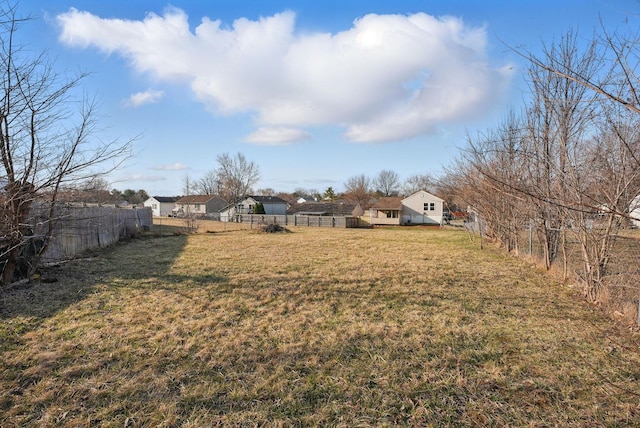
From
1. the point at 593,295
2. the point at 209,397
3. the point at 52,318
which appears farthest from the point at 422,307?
the point at 52,318

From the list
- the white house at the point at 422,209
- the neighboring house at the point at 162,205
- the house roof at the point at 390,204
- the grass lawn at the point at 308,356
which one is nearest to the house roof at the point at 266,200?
the house roof at the point at 390,204

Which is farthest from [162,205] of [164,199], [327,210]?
[327,210]

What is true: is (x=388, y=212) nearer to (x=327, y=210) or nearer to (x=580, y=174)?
(x=327, y=210)

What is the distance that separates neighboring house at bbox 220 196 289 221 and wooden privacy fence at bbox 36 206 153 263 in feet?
67.3

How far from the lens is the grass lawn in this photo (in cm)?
251

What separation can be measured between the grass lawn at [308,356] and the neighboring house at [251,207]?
30.7 m

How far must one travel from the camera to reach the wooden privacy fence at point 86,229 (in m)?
6.85

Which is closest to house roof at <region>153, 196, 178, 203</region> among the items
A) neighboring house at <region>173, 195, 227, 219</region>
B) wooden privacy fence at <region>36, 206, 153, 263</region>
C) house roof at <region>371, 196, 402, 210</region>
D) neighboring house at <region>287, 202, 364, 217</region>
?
neighboring house at <region>173, 195, 227, 219</region>

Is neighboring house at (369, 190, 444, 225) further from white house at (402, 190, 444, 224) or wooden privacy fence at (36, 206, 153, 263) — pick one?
wooden privacy fence at (36, 206, 153, 263)

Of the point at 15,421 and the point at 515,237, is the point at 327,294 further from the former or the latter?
the point at 515,237

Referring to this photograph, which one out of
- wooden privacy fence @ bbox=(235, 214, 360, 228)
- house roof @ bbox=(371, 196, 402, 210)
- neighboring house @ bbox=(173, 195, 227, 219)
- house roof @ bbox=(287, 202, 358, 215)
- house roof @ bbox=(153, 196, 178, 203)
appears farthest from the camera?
house roof @ bbox=(153, 196, 178, 203)

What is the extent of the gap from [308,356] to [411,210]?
3394cm

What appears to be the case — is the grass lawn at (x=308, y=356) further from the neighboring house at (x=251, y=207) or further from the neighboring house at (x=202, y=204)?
the neighboring house at (x=202, y=204)

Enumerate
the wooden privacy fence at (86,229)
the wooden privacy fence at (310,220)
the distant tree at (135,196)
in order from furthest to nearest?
1. the distant tree at (135,196)
2. the wooden privacy fence at (310,220)
3. the wooden privacy fence at (86,229)
